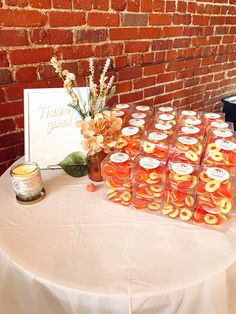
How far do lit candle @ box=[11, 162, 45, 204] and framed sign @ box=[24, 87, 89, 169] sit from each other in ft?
0.60

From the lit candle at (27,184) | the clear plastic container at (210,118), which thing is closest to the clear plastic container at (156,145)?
the clear plastic container at (210,118)

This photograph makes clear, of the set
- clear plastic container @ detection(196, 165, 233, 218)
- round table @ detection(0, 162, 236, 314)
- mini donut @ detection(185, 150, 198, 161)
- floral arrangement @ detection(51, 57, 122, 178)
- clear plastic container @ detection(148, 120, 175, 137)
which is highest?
floral arrangement @ detection(51, 57, 122, 178)

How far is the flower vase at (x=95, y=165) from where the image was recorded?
1009mm

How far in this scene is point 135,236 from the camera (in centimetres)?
77

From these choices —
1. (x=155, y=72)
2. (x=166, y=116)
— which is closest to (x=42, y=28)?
(x=166, y=116)

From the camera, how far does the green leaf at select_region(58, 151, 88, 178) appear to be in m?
1.05

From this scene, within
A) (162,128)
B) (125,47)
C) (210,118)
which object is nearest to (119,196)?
(162,128)

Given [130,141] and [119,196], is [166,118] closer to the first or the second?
[130,141]

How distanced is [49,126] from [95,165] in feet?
0.88

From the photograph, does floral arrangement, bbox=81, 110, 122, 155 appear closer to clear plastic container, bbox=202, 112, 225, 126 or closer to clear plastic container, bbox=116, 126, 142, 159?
clear plastic container, bbox=116, 126, 142, 159

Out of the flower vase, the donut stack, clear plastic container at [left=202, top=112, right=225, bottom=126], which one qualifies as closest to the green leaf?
the flower vase

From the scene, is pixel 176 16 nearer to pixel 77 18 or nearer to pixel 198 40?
pixel 198 40

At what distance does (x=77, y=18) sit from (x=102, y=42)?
0.59ft

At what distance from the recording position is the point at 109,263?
2.26 feet
